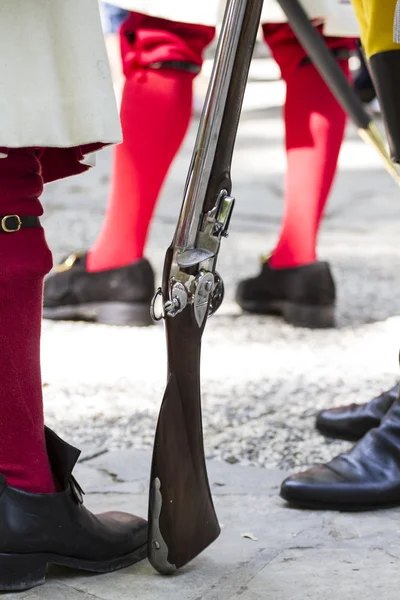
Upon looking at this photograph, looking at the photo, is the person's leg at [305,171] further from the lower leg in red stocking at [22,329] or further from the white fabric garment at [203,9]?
the lower leg in red stocking at [22,329]

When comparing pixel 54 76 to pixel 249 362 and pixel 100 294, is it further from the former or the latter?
pixel 100 294

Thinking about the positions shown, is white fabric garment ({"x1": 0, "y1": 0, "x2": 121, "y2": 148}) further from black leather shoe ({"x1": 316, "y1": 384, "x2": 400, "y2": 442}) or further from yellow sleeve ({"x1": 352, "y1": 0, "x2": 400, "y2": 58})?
black leather shoe ({"x1": 316, "y1": 384, "x2": 400, "y2": 442})

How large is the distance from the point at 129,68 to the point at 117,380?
0.69 meters

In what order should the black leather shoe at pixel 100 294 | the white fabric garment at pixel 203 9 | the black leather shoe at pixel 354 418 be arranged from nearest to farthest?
the black leather shoe at pixel 354 418
the white fabric garment at pixel 203 9
the black leather shoe at pixel 100 294

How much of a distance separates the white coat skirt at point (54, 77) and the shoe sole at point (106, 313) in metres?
1.21

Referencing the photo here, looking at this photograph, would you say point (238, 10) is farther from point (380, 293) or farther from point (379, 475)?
point (380, 293)

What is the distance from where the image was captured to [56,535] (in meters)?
1.08

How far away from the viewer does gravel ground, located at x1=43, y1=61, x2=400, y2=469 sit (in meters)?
Result: 1.63

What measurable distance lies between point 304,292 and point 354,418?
2.31ft

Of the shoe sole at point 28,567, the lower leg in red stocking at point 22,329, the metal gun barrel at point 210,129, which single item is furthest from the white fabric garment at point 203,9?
the shoe sole at point 28,567

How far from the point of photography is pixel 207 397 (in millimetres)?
1809

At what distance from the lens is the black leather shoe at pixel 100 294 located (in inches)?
87.9

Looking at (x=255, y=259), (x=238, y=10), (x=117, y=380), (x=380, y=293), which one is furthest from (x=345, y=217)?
(x=238, y=10)

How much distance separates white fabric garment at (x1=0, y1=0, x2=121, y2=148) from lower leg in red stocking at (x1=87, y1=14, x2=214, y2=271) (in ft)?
3.64
